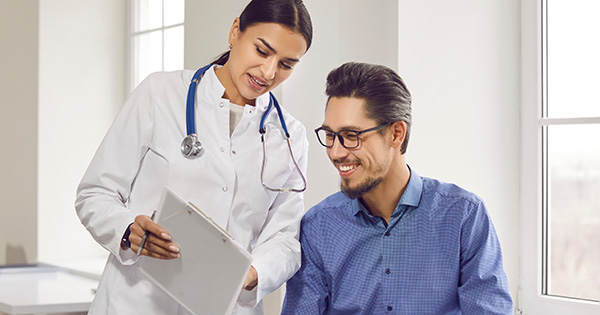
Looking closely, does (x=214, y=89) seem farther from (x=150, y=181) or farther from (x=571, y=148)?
(x=571, y=148)

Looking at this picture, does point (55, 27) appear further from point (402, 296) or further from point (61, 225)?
point (402, 296)

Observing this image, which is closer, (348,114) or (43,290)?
Answer: (348,114)

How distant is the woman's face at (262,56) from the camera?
1312 millimetres

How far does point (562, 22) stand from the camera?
1991 mm

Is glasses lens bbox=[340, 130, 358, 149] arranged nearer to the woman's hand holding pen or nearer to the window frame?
the woman's hand holding pen

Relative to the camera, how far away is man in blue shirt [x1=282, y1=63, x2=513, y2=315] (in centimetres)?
133

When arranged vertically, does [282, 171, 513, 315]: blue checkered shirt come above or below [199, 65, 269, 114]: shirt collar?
below

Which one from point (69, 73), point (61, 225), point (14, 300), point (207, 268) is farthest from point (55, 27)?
point (207, 268)

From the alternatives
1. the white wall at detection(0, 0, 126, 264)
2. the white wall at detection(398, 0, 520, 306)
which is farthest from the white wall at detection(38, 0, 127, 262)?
the white wall at detection(398, 0, 520, 306)

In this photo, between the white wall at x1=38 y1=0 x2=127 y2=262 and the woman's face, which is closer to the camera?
the woman's face

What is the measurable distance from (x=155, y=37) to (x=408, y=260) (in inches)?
87.8

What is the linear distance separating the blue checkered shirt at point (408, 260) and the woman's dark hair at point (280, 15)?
42 cm

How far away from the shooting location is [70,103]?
3.11 m

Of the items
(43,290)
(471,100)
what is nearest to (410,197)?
(471,100)
